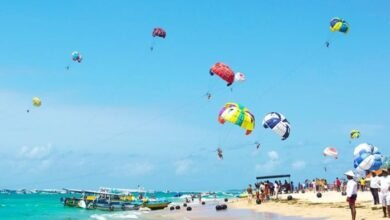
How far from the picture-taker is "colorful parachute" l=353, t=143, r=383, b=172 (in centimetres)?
2738

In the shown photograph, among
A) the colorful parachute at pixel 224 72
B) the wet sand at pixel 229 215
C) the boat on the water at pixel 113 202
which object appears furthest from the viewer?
the boat on the water at pixel 113 202

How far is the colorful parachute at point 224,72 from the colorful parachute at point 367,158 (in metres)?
7.80

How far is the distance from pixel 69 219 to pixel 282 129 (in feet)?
70.3

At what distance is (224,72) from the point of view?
100 feet

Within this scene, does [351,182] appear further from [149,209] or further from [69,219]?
[149,209]

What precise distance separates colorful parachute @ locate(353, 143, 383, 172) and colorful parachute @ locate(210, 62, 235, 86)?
307 inches

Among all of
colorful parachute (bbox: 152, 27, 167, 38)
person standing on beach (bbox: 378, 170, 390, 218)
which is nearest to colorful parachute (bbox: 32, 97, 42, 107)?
colorful parachute (bbox: 152, 27, 167, 38)

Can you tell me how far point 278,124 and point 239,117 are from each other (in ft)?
8.26

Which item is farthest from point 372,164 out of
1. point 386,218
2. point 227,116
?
point 386,218

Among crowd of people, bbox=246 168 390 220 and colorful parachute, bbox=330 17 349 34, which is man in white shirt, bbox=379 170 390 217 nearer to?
crowd of people, bbox=246 168 390 220

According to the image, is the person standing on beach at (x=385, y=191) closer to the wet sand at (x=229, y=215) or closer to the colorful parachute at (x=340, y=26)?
the wet sand at (x=229, y=215)

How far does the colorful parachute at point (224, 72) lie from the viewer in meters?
30.5

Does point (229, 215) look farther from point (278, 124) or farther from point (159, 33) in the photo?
point (159, 33)

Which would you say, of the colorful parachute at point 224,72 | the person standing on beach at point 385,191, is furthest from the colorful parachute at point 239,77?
the person standing on beach at point 385,191
